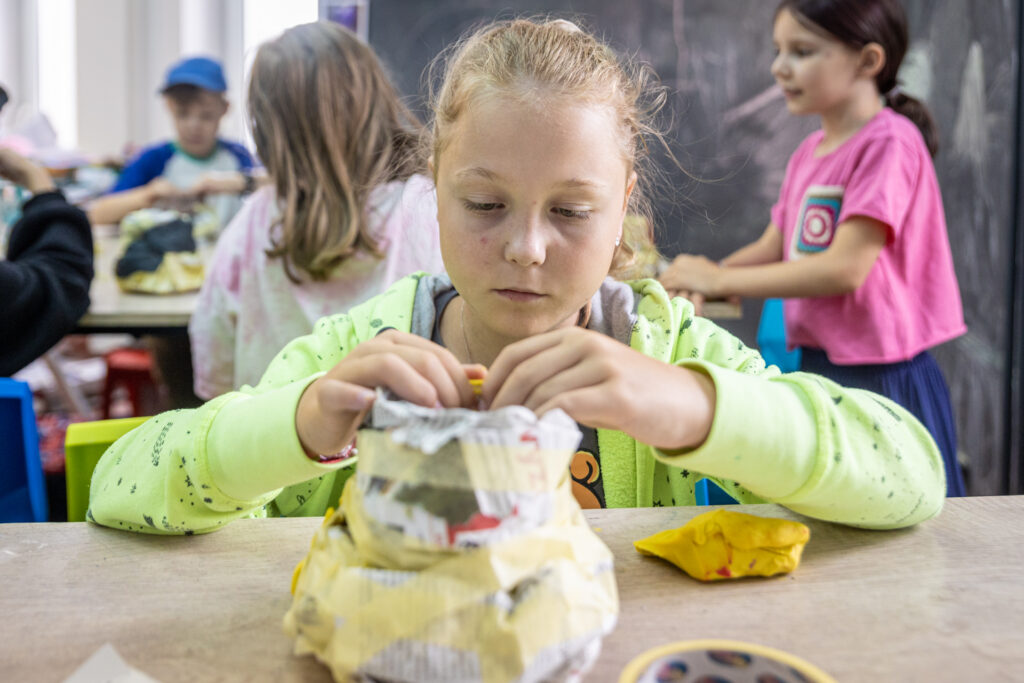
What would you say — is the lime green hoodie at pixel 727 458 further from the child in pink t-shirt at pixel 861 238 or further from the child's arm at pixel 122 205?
the child's arm at pixel 122 205

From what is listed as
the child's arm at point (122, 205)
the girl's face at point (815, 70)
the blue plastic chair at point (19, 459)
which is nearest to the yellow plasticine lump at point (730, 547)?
the blue plastic chair at point (19, 459)

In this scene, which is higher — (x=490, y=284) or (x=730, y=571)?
(x=490, y=284)

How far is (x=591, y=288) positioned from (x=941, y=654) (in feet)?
1.72

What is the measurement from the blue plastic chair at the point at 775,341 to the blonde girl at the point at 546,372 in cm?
111

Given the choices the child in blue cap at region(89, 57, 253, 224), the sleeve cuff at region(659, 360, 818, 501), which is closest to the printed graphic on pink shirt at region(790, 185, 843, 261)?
the sleeve cuff at region(659, 360, 818, 501)

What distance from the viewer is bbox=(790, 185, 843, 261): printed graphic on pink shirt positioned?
2068 mm

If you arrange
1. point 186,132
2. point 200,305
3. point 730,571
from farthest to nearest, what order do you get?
point 186,132 → point 200,305 → point 730,571

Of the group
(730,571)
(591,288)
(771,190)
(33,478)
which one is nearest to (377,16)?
(771,190)

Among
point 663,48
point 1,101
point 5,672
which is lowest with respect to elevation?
point 5,672

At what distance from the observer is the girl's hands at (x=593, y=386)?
0.66 m

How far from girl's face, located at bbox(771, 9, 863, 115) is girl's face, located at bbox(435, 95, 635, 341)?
1.34 metres

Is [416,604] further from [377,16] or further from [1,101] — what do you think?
[377,16]

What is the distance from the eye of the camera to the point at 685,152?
354cm

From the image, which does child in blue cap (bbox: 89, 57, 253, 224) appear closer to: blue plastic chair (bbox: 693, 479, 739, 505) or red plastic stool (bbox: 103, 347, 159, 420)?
red plastic stool (bbox: 103, 347, 159, 420)
